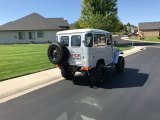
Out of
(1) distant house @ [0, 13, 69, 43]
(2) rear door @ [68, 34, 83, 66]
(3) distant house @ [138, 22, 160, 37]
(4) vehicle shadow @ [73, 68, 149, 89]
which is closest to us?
(2) rear door @ [68, 34, 83, 66]

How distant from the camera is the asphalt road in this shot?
6.99 meters

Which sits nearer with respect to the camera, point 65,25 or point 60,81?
point 60,81

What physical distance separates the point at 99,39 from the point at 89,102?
3.82m

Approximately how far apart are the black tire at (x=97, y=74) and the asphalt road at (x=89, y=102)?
317 mm

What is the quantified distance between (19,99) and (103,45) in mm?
4917

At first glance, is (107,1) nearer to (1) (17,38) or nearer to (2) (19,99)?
(1) (17,38)

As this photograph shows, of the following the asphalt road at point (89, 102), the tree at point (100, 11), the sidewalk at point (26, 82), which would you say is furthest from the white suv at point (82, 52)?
the tree at point (100, 11)

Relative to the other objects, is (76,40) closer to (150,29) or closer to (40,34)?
(40,34)

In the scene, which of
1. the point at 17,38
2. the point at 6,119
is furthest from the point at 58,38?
the point at 17,38

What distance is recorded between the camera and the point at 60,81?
11781mm

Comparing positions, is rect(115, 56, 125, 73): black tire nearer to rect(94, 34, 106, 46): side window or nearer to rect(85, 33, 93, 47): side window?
rect(94, 34, 106, 46): side window

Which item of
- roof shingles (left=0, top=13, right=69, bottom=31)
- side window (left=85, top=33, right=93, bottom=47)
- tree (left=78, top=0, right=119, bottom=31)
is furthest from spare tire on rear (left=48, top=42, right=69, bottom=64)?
roof shingles (left=0, top=13, right=69, bottom=31)

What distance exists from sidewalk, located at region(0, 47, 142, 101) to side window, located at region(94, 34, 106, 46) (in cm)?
299

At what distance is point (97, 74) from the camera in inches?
427
